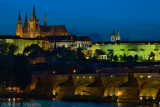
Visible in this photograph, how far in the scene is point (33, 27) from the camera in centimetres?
18388

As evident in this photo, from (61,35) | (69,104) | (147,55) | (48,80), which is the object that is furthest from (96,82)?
(61,35)

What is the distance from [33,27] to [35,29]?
5.16 feet

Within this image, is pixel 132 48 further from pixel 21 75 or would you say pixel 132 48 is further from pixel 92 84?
pixel 92 84

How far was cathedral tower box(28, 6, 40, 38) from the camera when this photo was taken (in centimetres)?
18288

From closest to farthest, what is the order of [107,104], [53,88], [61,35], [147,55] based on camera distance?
[107,104]
[53,88]
[147,55]
[61,35]

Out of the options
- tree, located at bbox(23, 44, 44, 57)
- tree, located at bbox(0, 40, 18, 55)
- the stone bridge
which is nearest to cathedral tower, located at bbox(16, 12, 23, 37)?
tree, located at bbox(0, 40, 18, 55)

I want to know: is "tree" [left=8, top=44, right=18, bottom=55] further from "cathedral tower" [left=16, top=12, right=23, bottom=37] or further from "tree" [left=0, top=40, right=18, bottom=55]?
"cathedral tower" [left=16, top=12, right=23, bottom=37]

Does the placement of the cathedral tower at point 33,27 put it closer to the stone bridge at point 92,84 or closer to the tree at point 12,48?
the tree at point 12,48

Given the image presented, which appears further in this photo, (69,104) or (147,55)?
(147,55)

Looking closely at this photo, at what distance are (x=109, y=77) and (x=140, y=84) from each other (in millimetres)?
4953

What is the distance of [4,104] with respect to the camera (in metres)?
52.6

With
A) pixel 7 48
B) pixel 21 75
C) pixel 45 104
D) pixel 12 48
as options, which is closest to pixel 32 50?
pixel 12 48

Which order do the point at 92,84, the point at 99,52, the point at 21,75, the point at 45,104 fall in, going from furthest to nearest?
the point at 99,52, the point at 21,75, the point at 92,84, the point at 45,104

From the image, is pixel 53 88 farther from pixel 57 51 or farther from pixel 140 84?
pixel 57 51
